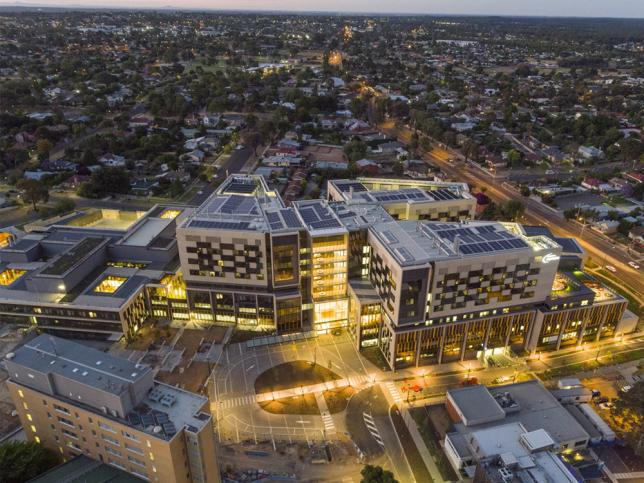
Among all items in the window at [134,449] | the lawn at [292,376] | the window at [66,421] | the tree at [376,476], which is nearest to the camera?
the window at [134,449]

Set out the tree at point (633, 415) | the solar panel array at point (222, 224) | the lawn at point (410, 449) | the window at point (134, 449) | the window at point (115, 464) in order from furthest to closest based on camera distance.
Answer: the solar panel array at point (222, 224) → the tree at point (633, 415) → the lawn at point (410, 449) → the window at point (115, 464) → the window at point (134, 449)

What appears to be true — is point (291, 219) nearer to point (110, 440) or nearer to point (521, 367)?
point (110, 440)

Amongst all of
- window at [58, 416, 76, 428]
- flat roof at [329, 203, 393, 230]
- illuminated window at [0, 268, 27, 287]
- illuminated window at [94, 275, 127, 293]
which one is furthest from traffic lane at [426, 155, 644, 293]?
illuminated window at [0, 268, 27, 287]

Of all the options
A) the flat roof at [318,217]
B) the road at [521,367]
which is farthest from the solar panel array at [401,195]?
the road at [521,367]

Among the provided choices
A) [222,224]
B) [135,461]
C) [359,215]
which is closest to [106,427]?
[135,461]

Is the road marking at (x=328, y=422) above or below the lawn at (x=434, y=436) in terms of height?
below

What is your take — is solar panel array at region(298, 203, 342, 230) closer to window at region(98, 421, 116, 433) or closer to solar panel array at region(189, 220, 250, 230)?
solar panel array at region(189, 220, 250, 230)

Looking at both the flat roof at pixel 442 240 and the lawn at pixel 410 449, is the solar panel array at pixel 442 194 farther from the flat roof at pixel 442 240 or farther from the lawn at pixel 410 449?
the lawn at pixel 410 449
